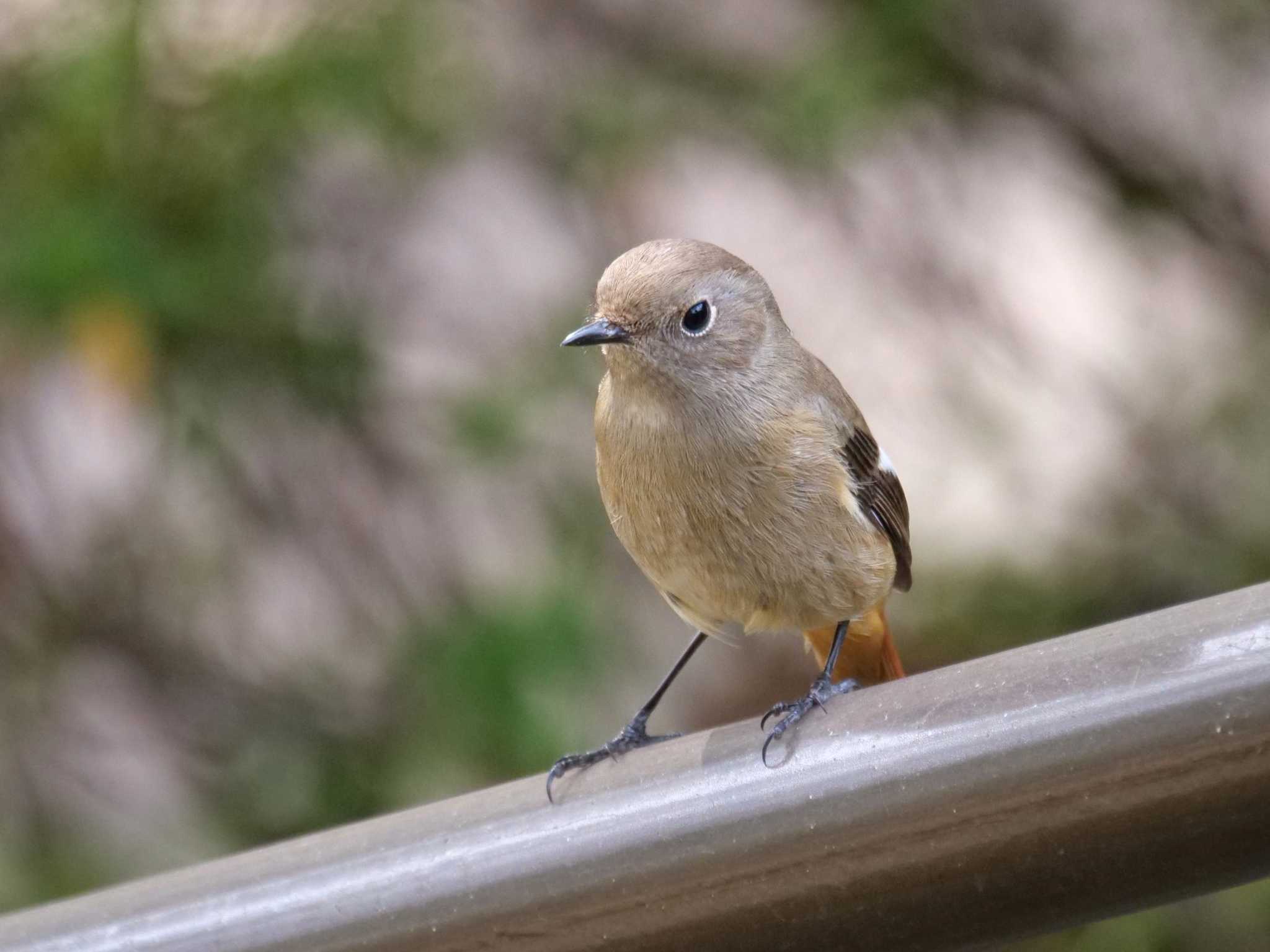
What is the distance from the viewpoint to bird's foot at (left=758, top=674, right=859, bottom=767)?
170 centimetres

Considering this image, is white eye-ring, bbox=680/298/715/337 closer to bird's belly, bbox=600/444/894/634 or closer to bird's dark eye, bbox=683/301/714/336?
bird's dark eye, bbox=683/301/714/336

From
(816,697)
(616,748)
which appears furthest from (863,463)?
(616,748)

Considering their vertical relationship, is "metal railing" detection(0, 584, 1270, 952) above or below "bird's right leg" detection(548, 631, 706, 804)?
above

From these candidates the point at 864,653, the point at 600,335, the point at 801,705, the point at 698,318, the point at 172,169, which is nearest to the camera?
the point at 801,705

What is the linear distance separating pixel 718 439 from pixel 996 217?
9.28 feet

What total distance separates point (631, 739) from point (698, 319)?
28.2 inches

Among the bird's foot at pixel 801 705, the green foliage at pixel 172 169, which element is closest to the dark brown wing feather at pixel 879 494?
the bird's foot at pixel 801 705

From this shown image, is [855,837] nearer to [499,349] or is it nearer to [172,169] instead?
[172,169]

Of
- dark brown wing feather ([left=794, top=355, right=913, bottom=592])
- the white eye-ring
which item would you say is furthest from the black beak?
dark brown wing feather ([left=794, top=355, right=913, bottom=592])

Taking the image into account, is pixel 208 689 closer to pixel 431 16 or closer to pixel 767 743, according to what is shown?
pixel 431 16

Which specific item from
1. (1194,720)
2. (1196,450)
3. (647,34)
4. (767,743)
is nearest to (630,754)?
(767,743)

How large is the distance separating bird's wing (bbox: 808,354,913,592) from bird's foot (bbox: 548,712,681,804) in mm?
515

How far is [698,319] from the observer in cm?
244

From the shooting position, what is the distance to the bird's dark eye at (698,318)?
7.91 ft
